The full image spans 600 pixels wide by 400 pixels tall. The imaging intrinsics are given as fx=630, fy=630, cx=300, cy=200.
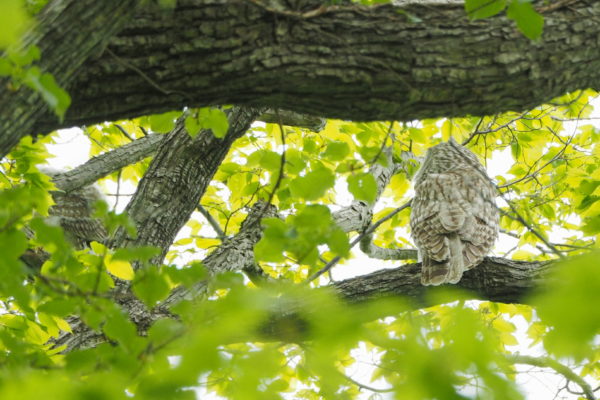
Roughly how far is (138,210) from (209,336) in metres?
2.65

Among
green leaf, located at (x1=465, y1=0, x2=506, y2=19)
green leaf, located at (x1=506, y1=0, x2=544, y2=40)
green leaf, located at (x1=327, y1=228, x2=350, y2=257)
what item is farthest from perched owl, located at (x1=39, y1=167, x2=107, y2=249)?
green leaf, located at (x1=506, y1=0, x2=544, y2=40)

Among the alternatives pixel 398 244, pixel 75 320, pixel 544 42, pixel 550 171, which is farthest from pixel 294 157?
pixel 398 244

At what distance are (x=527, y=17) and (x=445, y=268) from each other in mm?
2278

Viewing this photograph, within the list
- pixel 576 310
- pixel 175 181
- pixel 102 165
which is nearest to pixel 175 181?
pixel 175 181

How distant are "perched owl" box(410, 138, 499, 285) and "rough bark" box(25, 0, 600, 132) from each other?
4.94ft

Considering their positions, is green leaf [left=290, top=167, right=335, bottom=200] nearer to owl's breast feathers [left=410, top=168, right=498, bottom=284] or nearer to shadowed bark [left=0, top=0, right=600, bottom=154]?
shadowed bark [left=0, top=0, right=600, bottom=154]

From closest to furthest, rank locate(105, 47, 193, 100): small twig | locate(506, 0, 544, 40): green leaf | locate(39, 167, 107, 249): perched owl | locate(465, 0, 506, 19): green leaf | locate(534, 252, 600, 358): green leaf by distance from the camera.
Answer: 1. locate(534, 252, 600, 358): green leaf
2. locate(506, 0, 544, 40): green leaf
3. locate(465, 0, 506, 19): green leaf
4. locate(105, 47, 193, 100): small twig
5. locate(39, 167, 107, 249): perched owl

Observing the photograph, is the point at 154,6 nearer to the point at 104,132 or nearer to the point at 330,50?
the point at 330,50

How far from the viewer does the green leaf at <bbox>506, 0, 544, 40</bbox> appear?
1.69 m

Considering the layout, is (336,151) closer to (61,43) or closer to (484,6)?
(484,6)

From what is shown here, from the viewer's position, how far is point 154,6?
194 centimetres

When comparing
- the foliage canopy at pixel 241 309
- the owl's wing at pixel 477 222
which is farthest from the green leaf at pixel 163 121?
the owl's wing at pixel 477 222

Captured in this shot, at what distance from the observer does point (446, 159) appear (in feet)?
17.6

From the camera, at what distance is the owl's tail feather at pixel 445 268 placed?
3.67 metres
